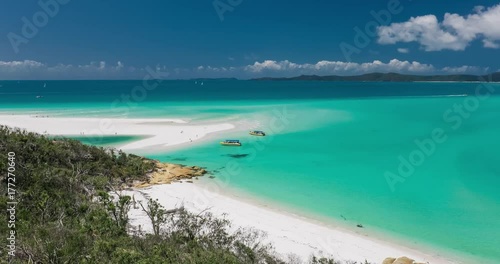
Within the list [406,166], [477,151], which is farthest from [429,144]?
[406,166]

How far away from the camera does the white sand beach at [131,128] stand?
103 ft

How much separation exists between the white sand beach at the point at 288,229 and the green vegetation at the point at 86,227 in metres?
0.94

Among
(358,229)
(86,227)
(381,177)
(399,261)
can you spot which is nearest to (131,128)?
(381,177)

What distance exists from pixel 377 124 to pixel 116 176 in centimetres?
→ 3539

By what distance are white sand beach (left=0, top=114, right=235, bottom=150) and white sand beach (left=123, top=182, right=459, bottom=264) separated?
44.6ft

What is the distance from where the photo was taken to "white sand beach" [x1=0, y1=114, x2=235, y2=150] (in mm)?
31281

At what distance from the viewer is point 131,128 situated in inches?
1471

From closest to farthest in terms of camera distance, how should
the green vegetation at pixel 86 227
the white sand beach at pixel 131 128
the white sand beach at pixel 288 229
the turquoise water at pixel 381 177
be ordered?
1. the green vegetation at pixel 86 227
2. the white sand beach at pixel 288 229
3. the turquoise water at pixel 381 177
4. the white sand beach at pixel 131 128

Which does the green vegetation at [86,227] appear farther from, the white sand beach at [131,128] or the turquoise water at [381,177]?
the white sand beach at [131,128]

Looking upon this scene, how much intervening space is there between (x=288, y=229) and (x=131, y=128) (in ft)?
93.5

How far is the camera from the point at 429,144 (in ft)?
103

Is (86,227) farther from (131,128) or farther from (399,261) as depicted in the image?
(131,128)

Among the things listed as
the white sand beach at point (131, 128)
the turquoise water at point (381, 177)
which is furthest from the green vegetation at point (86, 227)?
the white sand beach at point (131, 128)

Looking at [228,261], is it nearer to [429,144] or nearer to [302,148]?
[302,148]
